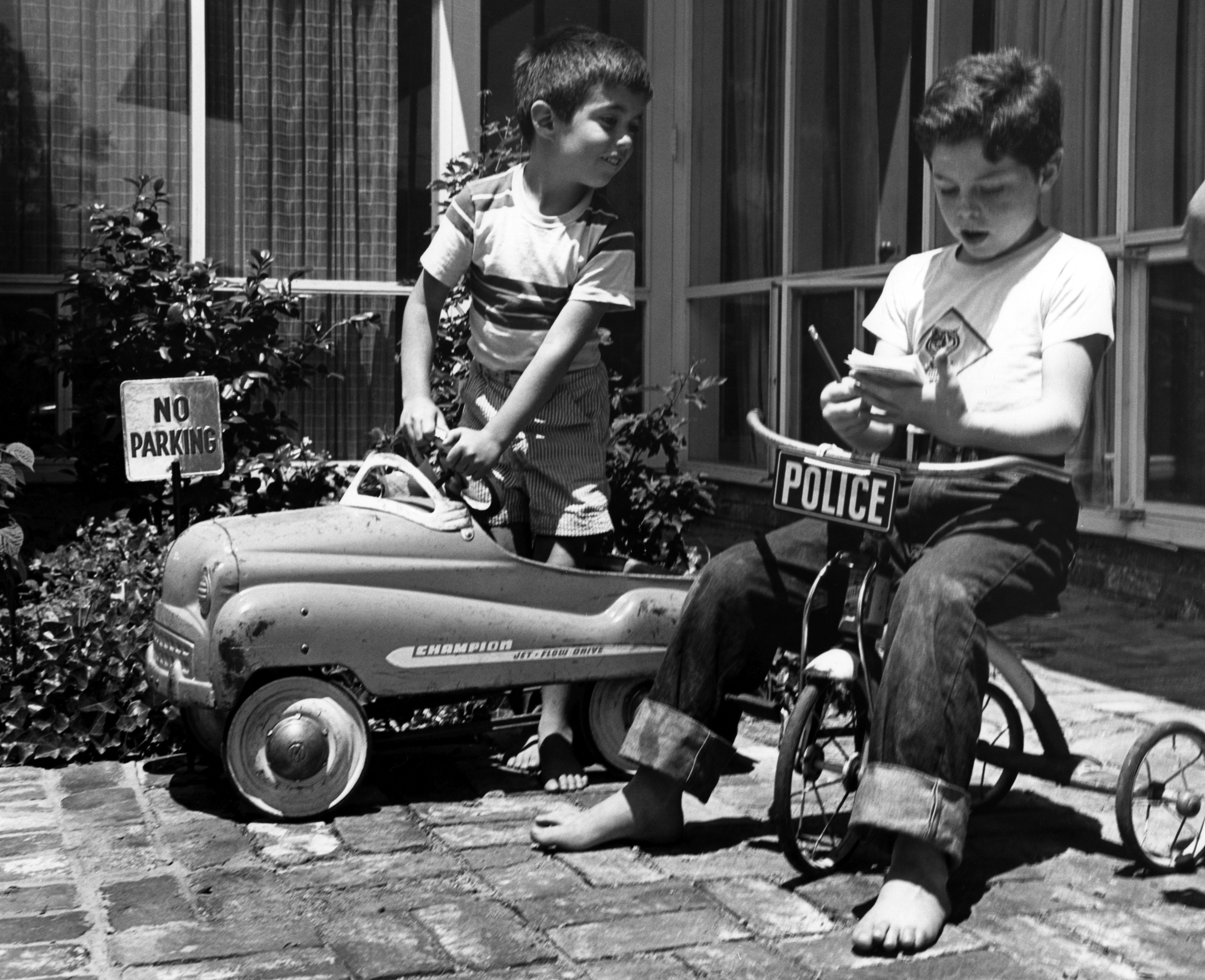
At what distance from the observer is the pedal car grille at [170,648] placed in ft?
11.5

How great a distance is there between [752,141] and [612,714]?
5199 mm

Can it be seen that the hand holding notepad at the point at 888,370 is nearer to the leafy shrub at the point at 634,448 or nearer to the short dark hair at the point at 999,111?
the short dark hair at the point at 999,111

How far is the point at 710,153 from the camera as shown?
8656 millimetres

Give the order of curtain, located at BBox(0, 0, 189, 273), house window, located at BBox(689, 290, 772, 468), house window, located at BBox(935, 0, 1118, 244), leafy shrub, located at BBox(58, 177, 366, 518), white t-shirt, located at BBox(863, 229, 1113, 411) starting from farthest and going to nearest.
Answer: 1. house window, located at BBox(689, 290, 772, 468)
2. curtain, located at BBox(0, 0, 189, 273)
3. house window, located at BBox(935, 0, 1118, 244)
4. leafy shrub, located at BBox(58, 177, 366, 518)
5. white t-shirt, located at BBox(863, 229, 1113, 411)

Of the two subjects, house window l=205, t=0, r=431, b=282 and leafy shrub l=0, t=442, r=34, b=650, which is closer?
leafy shrub l=0, t=442, r=34, b=650

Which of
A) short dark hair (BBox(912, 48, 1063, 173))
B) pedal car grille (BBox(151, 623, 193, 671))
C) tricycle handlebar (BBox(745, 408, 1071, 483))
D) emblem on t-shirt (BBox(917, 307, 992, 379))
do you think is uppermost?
short dark hair (BBox(912, 48, 1063, 173))

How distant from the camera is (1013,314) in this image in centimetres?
317

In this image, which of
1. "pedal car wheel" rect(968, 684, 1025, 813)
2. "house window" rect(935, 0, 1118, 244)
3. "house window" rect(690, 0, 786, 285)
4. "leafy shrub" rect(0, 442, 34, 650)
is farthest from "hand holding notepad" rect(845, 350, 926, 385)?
"house window" rect(690, 0, 786, 285)

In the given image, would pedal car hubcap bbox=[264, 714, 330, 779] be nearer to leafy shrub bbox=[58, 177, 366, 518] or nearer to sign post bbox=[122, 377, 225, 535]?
sign post bbox=[122, 377, 225, 535]

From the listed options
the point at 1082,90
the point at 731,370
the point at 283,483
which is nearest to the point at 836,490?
the point at 283,483

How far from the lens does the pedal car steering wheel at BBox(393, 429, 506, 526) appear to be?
3754 millimetres

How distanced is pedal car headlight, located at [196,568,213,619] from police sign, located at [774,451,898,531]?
126 centimetres

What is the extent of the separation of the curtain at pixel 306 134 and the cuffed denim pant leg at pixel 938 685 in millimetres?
4294

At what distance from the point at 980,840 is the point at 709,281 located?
220 inches
